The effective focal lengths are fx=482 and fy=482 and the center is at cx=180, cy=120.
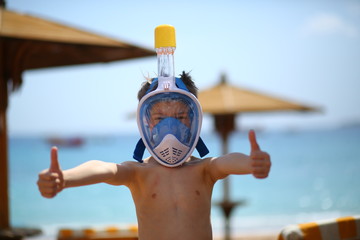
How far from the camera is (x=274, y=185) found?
81.4 feet

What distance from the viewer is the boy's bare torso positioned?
2080 mm

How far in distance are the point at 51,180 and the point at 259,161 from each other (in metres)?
0.70

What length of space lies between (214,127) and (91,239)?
410cm

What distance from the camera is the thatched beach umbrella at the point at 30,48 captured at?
4.37m

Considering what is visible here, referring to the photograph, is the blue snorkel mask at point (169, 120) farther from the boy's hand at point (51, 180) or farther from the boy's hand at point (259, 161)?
the boy's hand at point (51, 180)

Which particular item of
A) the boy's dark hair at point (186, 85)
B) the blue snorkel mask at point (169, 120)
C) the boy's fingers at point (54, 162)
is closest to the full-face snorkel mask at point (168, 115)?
the blue snorkel mask at point (169, 120)

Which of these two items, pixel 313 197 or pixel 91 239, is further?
pixel 313 197

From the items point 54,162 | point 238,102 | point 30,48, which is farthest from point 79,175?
point 238,102

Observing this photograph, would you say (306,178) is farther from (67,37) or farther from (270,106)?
(67,37)

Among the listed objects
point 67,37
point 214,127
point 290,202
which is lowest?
point 290,202

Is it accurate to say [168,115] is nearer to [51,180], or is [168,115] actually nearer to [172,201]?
[172,201]

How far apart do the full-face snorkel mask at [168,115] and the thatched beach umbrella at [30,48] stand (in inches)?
96.2

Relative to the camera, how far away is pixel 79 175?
1.69 m

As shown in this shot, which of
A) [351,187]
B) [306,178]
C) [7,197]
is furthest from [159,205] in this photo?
[306,178]
